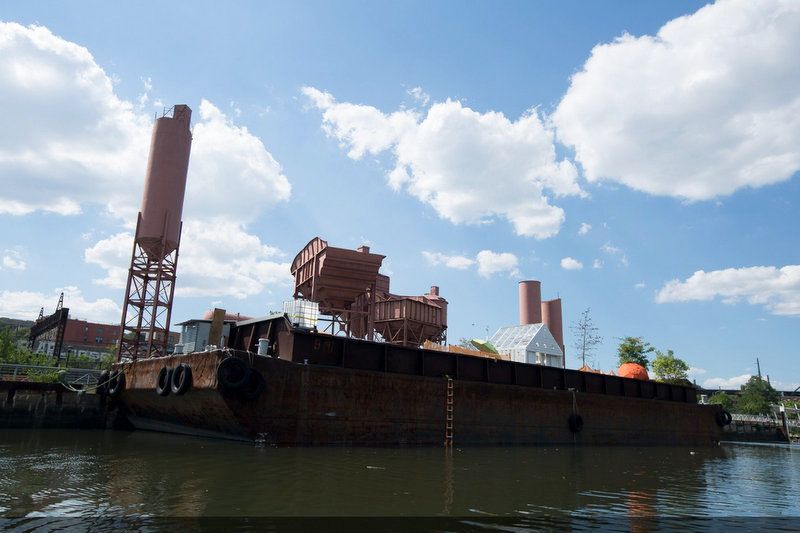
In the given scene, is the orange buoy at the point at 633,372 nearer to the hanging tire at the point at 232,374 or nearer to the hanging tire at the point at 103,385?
the hanging tire at the point at 232,374

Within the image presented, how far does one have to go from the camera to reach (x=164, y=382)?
17.6 metres

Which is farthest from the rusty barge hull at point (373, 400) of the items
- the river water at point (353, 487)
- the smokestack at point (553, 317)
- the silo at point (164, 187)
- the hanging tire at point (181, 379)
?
the smokestack at point (553, 317)

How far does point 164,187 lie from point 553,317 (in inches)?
1661

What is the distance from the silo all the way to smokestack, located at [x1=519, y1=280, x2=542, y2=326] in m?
34.8

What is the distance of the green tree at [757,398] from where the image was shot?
78.6 meters

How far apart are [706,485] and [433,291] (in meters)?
48.8

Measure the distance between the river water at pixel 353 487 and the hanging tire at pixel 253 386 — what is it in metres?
1.46

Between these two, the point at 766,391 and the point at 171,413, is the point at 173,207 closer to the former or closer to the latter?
the point at 171,413

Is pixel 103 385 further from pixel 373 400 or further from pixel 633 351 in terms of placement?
pixel 633 351

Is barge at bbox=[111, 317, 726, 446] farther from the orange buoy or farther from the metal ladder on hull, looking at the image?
the orange buoy

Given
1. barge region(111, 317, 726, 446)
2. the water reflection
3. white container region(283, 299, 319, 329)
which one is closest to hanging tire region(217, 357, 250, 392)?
barge region(111, 317, 726, 446)

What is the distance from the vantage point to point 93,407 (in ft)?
74.7

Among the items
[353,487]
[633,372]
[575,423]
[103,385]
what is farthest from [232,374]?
[633,372]

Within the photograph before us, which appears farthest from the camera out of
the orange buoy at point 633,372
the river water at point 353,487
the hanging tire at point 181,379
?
the orange buoy at point 633,372
